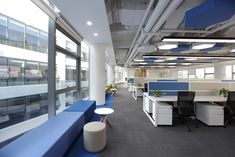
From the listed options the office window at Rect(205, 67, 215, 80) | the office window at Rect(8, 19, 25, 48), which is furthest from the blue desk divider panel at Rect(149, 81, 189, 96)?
the office window at Rect(205, 67, 215, 80)

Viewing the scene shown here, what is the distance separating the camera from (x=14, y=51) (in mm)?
2350

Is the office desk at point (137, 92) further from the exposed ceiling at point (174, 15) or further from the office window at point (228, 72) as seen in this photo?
the office window at point (228, 72)

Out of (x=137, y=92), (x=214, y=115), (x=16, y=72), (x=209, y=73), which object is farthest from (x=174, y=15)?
(x=209, y=73)

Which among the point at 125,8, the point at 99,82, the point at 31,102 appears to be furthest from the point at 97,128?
the point at 99,82

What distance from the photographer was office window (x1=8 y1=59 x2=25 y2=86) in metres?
2.28

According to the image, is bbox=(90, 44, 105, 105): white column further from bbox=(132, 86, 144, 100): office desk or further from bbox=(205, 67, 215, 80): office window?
bbox=(205, 67, 215, 80): office window

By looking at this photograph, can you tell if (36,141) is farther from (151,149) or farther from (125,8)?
(125,8)

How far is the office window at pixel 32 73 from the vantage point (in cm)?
272

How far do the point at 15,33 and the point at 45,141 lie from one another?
1.92m

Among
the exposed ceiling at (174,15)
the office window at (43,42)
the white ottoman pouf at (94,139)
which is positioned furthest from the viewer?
the office window at (43,42)

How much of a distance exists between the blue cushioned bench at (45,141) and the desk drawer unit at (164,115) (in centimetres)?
233

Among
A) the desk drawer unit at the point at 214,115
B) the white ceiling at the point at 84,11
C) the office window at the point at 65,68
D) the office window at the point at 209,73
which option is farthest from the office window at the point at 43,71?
the office window at the point at 209,73

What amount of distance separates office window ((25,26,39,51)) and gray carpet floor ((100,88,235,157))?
2590mm

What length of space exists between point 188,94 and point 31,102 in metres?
3.96
